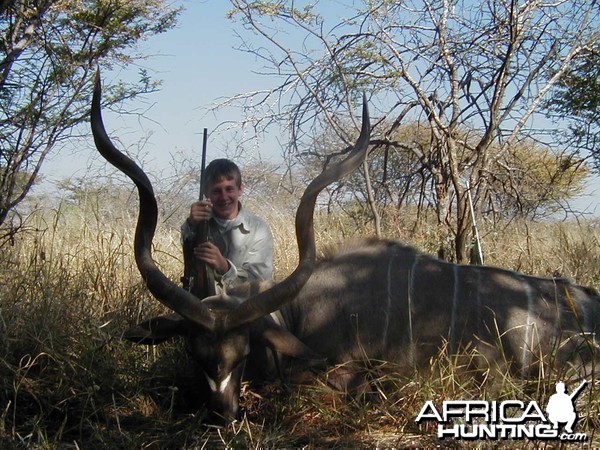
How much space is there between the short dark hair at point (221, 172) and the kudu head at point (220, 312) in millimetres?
598

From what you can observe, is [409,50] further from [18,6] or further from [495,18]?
[18,6]

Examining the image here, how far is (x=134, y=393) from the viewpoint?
319cm

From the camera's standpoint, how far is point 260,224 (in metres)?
3.85

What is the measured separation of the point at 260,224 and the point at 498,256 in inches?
78.7

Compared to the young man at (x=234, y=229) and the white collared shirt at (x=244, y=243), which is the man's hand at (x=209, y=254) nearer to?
→ the young man at (x=234, y=229)

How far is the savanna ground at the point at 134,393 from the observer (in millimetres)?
2740

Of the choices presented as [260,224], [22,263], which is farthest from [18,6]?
[260,224]

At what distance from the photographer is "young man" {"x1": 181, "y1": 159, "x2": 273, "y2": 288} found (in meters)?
3.69

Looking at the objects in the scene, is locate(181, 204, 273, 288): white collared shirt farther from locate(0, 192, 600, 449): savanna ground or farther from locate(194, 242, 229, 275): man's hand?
locate(0, 192, 600, 449): savanna ground

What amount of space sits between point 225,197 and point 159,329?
81cm

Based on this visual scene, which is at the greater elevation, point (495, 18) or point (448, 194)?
point (495, 18)

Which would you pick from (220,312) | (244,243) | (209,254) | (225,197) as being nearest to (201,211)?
(209,254)

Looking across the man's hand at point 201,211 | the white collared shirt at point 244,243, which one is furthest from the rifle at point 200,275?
the white collared shirt at point 244,243

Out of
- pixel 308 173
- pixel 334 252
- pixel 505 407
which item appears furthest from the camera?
pixel 308 173
